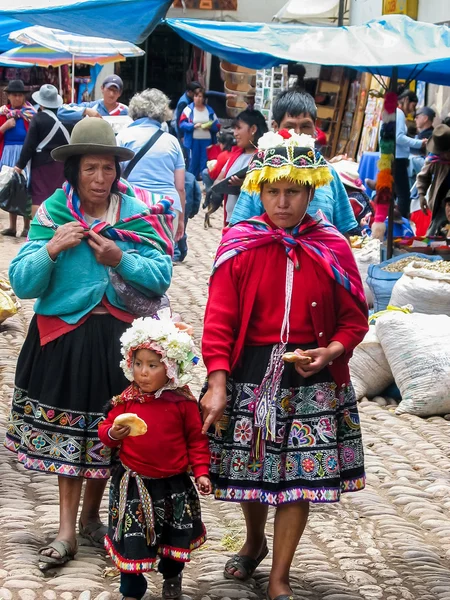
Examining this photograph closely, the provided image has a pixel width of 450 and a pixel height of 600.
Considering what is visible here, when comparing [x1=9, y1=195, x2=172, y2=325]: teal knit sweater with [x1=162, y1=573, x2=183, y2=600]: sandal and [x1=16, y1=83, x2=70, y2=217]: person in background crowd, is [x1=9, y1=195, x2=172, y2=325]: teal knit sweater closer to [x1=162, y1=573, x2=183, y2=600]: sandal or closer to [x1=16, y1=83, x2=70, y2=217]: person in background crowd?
[x1=162, y1=573, x2=183, y2=600]: sandal

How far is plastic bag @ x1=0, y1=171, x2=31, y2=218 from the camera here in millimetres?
14203

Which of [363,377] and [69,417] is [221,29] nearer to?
[363,377]

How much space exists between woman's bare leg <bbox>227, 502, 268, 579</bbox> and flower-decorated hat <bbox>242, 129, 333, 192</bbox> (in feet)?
4.25

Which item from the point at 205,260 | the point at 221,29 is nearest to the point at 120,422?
the point at 221,29

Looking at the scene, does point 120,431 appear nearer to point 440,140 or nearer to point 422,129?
point 440,140

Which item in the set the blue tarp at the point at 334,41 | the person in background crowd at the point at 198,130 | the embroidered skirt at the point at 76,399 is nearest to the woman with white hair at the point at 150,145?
the blue tarp at the point at 334,41

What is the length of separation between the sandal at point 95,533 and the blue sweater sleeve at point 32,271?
43.1 inches

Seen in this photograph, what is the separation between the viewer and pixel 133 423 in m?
3.99

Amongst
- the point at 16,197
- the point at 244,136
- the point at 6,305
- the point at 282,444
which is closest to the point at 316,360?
the point at 282,444

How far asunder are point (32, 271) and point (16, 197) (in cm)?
991

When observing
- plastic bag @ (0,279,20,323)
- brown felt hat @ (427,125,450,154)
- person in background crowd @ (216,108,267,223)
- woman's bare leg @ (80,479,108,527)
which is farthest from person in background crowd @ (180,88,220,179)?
woman's bare leg @ (80,479,108,527)

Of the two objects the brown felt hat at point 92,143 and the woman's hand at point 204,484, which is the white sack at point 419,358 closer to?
the brown felt hat at point 92,143

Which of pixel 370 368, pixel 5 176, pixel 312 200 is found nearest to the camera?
pixel 312 200

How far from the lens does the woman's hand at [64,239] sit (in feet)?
14.9
